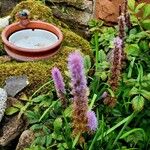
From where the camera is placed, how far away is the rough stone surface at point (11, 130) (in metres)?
2.73

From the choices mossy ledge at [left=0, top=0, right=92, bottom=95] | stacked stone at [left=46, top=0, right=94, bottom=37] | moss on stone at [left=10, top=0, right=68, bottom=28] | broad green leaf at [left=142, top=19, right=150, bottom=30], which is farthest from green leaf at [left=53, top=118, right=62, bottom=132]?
stacked stone at [left=46, top=0, right=94, bottom=37]

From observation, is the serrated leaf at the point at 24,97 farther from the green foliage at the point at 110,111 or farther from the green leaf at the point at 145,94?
the green leaf at the point at 145,94

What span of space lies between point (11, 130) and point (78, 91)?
0.86m

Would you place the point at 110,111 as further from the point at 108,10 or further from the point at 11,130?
the point at 108,10

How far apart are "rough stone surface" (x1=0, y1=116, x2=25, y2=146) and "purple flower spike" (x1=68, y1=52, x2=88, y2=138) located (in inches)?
23.9

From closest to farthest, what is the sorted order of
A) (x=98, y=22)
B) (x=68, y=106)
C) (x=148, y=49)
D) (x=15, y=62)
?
(x=68, y=106), (x=148, y=49), (x=15, y=62), (x=98, y=22)

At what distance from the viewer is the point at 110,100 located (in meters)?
2.46

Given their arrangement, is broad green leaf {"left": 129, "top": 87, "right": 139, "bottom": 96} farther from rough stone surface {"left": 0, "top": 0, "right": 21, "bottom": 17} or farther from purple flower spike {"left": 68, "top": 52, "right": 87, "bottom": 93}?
rough stone surface {"left": 0, "top": 0, "right": 21, "bottom": 17}

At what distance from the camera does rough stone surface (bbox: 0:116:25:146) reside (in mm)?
2729

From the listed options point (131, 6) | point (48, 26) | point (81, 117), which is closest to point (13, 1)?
point (48, 26)

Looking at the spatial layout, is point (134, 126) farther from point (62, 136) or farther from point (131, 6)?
point (131, 6)

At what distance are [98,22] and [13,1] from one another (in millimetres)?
898

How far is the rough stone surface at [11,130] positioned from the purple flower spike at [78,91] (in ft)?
1.99

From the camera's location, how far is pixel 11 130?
2.75 metres
